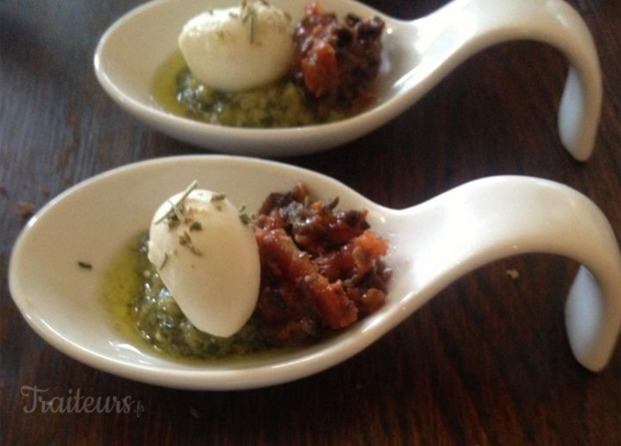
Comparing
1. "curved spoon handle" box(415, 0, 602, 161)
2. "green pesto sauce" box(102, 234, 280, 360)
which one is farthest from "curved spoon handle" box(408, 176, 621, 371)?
"curved spoon handle" box(415, 0, 602, 161)

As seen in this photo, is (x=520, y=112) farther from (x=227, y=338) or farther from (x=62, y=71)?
(x=62, y=71)

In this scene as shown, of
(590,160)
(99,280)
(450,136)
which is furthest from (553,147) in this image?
(99,280)

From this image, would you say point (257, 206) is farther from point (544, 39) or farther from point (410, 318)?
point (544, 39)

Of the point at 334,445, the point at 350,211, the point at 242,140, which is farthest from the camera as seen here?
the point at 242,140

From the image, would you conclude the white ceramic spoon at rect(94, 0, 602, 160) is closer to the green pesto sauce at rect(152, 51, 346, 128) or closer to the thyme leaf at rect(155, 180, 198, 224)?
the green pesto sauce at rect(152, 51, 346, 128)

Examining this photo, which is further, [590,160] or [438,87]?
[438,87]

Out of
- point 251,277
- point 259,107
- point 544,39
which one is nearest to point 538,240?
point 251,277

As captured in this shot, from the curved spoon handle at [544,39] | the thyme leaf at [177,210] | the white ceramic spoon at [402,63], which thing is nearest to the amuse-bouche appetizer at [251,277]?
the thyme leaf at [177,210]
